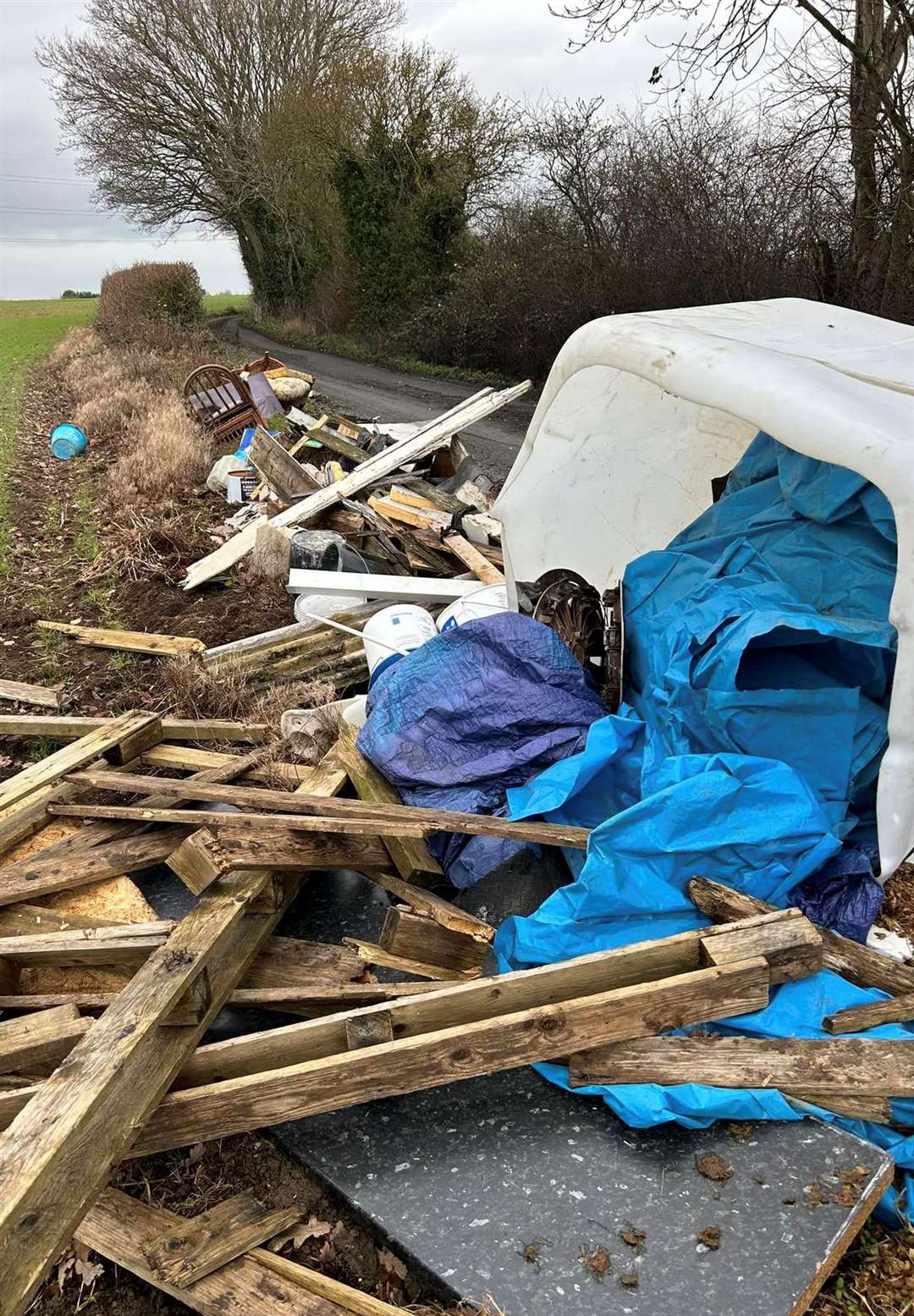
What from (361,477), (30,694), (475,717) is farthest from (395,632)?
(361,477)

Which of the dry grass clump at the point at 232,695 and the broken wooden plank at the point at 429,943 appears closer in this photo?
the broken wooden plank at the point at 429,943

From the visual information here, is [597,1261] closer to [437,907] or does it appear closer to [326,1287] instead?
[326,1287]

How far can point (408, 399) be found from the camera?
16.8 meters

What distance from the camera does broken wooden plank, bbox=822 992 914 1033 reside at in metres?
2.69

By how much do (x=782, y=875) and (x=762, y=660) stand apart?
0.96m

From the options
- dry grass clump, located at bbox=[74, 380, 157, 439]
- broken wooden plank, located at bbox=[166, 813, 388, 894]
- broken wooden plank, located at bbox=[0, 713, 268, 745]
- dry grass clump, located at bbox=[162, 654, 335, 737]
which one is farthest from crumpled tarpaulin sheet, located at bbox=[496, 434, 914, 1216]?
dry grass clump, located at bbox=[74, 380, 157, 439]

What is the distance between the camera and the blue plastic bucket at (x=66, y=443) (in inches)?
517

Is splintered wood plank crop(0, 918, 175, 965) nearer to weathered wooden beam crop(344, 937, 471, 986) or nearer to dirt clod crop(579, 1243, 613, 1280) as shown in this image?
weathered wooden beam crop(344, 937, 471, 986)

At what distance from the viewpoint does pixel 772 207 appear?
11.8 metres

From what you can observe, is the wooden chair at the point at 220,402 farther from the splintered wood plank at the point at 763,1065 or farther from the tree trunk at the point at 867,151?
the splintered wood plank at the point at 763,1065

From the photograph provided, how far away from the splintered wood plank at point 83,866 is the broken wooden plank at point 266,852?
37cm

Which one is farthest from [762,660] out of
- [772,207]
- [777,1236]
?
[772,207]

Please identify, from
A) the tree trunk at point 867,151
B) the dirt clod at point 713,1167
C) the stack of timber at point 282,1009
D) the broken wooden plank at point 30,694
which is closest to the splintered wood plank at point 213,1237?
the stack of timber at point 282,1009

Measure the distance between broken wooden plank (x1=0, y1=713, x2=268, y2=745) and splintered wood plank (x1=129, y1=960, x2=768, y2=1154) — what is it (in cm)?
231
